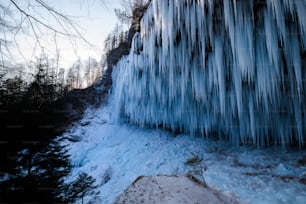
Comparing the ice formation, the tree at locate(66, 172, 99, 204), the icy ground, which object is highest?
the ice formation

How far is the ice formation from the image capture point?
3230 millimetres

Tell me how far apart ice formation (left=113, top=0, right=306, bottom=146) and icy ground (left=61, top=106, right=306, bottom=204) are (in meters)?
0.71

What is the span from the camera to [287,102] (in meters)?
4.37

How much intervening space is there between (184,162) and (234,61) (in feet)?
11.3

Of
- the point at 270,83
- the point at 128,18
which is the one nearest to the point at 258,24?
the point at 270,83

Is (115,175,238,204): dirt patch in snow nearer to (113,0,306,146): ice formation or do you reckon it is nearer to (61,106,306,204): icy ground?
(61,106,306,204): icy ground

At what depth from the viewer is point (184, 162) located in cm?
573

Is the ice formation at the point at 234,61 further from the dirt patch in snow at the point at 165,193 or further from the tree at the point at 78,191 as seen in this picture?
the tree at the point at 78,191

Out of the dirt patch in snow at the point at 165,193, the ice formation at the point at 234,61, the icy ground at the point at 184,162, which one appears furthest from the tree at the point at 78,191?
the ice formation at the point at 234,61

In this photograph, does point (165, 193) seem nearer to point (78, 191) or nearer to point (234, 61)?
point (234, 61)

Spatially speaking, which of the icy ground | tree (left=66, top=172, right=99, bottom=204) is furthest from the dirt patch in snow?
tree (left=66, top=172, right=99, bottom=204)

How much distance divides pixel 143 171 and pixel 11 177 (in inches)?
138

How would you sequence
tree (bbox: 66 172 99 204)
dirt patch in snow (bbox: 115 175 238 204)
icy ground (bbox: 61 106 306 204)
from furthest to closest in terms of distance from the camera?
tree (bbox: 66 172 99 204) < icy ground (bbox: 61 106 306 204) < dirt patch in snow (bbox: 115 175 238 204)

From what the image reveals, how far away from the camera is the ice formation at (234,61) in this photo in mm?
3230
